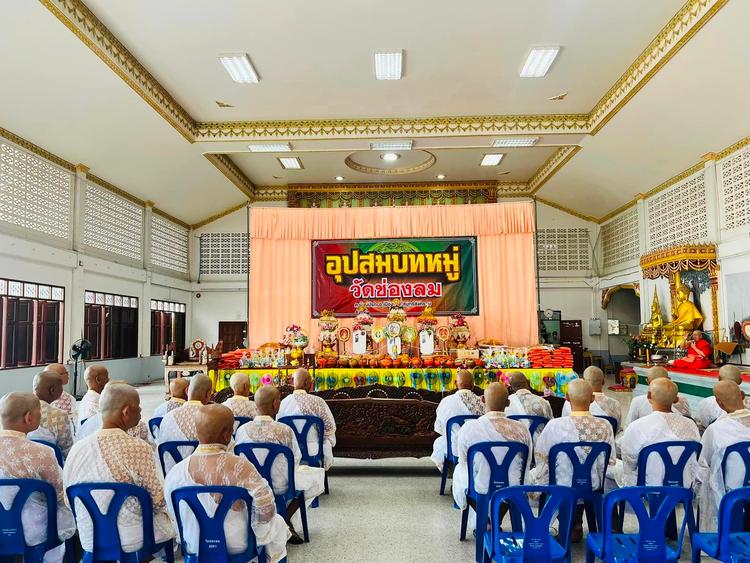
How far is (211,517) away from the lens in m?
2.31

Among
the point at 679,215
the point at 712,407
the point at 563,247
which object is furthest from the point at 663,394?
the point at 563,247

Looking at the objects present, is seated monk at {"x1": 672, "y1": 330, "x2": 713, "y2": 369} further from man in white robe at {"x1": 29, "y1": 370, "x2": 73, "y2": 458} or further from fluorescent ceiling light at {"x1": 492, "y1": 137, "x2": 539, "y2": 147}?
man in white robe at {"x1": 29, "y1": 370, "x2": 73, "y2": 458}

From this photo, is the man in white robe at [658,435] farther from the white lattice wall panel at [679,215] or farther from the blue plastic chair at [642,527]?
the white lattice wall panel at [679,215]

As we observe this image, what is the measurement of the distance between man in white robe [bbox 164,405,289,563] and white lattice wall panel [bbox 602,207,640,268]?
505 inches

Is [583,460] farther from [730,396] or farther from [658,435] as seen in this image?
[730,396]

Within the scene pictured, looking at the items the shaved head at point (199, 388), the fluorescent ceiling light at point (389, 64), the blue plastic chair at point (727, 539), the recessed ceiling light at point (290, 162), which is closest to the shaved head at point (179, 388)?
the shaved head at point (199, 388)

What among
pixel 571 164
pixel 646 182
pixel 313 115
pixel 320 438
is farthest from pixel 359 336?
pixel 646 182

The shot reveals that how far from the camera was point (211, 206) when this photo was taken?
15531mm

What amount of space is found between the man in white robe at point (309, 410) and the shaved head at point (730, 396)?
270 cm

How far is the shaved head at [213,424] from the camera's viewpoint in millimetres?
2309

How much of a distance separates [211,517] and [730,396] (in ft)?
9.37

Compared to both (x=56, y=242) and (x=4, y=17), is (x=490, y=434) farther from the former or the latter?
(x=56, y=242)

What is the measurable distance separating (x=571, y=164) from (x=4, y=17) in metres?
10.5

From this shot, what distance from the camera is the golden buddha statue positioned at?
10.2 m
